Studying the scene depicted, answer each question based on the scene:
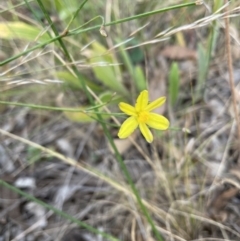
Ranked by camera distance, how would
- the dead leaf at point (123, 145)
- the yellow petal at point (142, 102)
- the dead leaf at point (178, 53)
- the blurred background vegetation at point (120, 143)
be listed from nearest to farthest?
1. the yellow petal at point (142, 102)
2. the blurred background vegetation at point (120, 143)
3. the dead leaf at point (123, 145)
4. the dead leaf at point (178, 53)

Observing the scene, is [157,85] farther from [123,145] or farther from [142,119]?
[142,119]

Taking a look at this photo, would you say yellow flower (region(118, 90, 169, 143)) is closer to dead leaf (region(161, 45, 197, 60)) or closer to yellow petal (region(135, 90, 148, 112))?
yellow petal (region(135, 90, 148, 112))

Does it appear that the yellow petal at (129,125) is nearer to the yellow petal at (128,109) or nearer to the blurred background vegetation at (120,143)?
the yellow petal at (128,109)

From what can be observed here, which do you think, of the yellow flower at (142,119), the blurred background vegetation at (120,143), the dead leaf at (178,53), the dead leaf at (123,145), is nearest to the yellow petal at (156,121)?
the yellow flower at (142,119)

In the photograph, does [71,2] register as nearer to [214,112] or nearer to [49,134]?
[49,134]

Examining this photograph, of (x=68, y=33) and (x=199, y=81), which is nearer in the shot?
(x=68, y=33)

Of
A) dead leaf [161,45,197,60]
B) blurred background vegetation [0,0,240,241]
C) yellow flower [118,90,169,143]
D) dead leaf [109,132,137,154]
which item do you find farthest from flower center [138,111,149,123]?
dead leaf [161,45,197,60]

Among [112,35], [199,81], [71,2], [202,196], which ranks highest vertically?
[71,2]

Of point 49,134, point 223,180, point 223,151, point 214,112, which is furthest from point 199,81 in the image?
point 49,134
